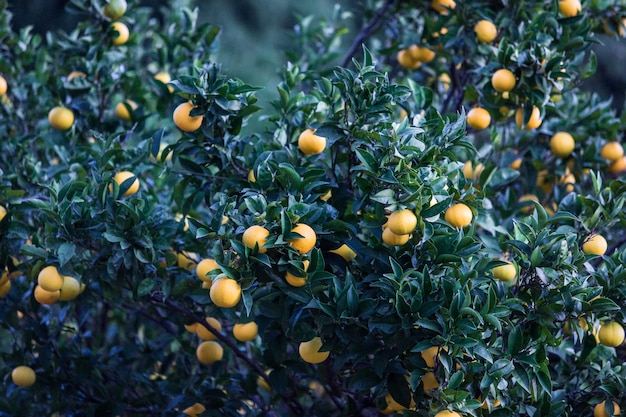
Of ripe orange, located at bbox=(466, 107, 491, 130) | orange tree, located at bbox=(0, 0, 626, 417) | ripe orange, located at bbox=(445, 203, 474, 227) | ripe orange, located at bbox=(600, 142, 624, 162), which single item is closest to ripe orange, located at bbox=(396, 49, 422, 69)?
orange tree, located at bbox=(0, 0, 626, 417)

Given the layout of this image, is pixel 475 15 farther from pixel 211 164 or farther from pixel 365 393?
pixel 365 393

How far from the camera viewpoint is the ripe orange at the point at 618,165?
2.09m

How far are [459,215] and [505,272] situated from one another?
0.15 meters

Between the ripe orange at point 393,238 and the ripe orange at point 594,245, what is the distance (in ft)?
1.42

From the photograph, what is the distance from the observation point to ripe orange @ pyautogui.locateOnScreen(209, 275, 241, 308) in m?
1.29

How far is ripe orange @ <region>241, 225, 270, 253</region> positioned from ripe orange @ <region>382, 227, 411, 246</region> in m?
0.22

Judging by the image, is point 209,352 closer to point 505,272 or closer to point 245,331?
point 245,331

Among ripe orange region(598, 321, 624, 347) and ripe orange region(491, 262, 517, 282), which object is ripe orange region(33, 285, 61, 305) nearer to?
ripe orange region(491, 262, 517, 282)

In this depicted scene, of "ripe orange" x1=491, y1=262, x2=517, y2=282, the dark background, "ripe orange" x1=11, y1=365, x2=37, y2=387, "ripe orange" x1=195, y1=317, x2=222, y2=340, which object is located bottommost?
the dark background

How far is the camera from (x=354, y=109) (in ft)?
4.76

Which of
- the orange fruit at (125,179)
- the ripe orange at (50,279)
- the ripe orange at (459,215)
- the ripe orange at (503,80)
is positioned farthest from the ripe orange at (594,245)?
the ripe orange at (50,279)

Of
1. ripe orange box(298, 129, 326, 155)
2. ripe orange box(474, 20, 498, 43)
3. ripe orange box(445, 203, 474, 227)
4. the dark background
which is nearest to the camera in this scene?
ripe orange box(445, 203, 474, 227)

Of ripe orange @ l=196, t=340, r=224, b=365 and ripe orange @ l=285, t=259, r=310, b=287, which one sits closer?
ripe orange @ l=285, t=259, r=310, b=287

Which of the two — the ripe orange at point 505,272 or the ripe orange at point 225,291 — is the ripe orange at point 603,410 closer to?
the ripe orange at point 505,272
